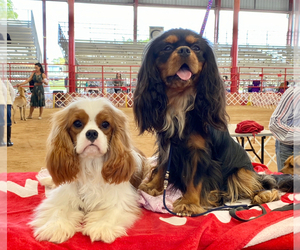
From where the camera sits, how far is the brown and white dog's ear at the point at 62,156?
1.52m

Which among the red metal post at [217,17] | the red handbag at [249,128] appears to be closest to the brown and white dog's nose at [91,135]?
the red handbag at [249,128]

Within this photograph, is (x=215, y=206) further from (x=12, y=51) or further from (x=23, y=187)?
(x=12, y=51)

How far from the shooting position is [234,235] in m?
1.39

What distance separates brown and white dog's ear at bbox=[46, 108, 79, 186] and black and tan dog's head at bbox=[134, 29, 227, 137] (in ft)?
1.58

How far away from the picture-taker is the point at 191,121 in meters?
1.75

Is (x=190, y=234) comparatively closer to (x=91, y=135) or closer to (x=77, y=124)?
(x=91, y=135)

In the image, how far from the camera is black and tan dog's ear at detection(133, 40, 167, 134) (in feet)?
5.77

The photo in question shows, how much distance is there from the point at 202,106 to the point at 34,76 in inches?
309

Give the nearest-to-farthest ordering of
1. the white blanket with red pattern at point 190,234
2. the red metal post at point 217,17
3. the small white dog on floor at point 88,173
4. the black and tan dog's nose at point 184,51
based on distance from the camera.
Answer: the white blanket with red pattern at point 190,234 → the small white dog on floor at point 88,173 → the black and tan dog's nose at point 184,51 → the red metal post at point 217,17

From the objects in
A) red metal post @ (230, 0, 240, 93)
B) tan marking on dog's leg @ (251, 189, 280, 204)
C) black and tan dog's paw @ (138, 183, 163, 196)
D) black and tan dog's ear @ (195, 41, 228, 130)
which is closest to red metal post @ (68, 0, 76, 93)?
red metal post @ (230, 0, 240, 93)

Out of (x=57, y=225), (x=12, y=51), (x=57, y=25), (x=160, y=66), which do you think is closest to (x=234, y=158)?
(x=160, y=66)

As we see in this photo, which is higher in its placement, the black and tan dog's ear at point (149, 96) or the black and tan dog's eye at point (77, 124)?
the black and tan dog's ear at point (149, 96)

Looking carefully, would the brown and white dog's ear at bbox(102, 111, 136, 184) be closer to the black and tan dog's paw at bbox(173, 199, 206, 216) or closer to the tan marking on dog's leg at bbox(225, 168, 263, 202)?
the black and tan dog's paw at bbox(173, 199, 206, 216)

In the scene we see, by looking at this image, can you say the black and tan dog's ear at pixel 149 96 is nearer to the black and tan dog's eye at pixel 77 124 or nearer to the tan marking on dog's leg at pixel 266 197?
the black and tan dog's eye at pixel 77 124
